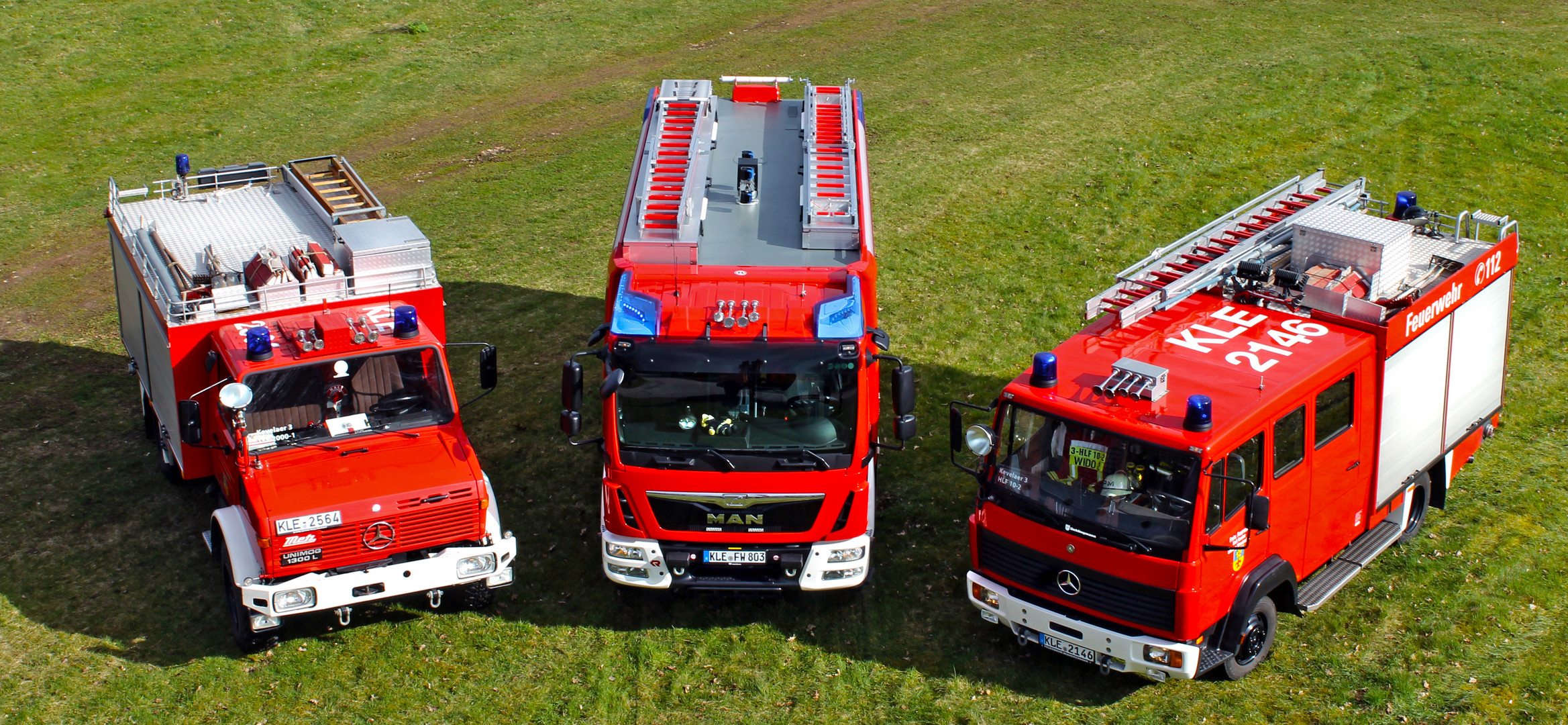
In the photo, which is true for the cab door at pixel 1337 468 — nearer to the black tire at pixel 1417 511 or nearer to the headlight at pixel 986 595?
the black tire at pixel 1417 511

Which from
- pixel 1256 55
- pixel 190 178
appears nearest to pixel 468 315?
pixel 190 178

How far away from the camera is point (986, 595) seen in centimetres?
1203

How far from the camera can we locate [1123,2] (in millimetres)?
34062

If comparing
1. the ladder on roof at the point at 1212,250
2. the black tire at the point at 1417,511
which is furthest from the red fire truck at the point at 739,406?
the black tire at the point at 1417,511

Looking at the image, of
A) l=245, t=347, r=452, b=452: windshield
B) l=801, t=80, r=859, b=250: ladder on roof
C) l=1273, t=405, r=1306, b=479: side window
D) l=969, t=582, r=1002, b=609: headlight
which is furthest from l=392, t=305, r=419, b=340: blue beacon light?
l=1273, t=405, r=1306, b=479: side window

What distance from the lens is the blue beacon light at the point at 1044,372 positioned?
435 inches

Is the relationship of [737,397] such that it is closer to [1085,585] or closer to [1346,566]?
[1085,585]

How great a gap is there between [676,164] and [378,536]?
18.5 ft

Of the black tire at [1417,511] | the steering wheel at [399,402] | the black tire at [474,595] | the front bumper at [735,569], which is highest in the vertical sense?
the steering wheel at [399,402]

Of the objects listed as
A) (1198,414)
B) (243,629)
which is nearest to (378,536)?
(243,629)

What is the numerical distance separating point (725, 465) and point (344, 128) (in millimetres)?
19786

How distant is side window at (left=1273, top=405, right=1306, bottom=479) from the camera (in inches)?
439

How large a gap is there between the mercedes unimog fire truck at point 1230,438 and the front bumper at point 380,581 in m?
4.72

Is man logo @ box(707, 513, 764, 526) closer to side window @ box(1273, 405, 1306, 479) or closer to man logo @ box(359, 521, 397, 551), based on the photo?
man logo @ box(359, 521, 397, 551)
